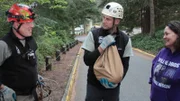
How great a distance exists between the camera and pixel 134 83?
10.1 metres

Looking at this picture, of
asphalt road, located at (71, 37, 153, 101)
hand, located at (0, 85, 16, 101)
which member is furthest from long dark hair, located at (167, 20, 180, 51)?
asphalt road, located at (71, 37, 153, 101)

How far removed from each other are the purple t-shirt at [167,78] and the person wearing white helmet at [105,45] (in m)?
0.50

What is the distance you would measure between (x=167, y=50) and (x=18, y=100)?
1.86m

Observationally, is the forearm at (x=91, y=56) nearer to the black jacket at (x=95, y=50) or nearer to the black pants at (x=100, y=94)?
the black jacket at (x=95, y=50)

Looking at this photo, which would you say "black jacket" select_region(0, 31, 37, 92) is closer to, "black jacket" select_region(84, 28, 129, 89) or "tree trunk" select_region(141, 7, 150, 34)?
"black jacket" select_region(84, 28, 129, 89)

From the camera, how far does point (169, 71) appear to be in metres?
3.30

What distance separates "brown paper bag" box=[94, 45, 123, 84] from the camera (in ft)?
11.6

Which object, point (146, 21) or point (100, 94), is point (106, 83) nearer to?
point (100, 94)

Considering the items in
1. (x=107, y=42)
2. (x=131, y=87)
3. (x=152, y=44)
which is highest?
(x=107, y=42)

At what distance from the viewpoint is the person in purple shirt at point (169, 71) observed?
3.28m

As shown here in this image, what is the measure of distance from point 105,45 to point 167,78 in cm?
81

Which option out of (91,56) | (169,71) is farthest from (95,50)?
(169,71)

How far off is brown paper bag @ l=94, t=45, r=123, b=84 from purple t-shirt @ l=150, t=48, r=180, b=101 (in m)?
0.45

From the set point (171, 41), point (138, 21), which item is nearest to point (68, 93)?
point (171, 41)
